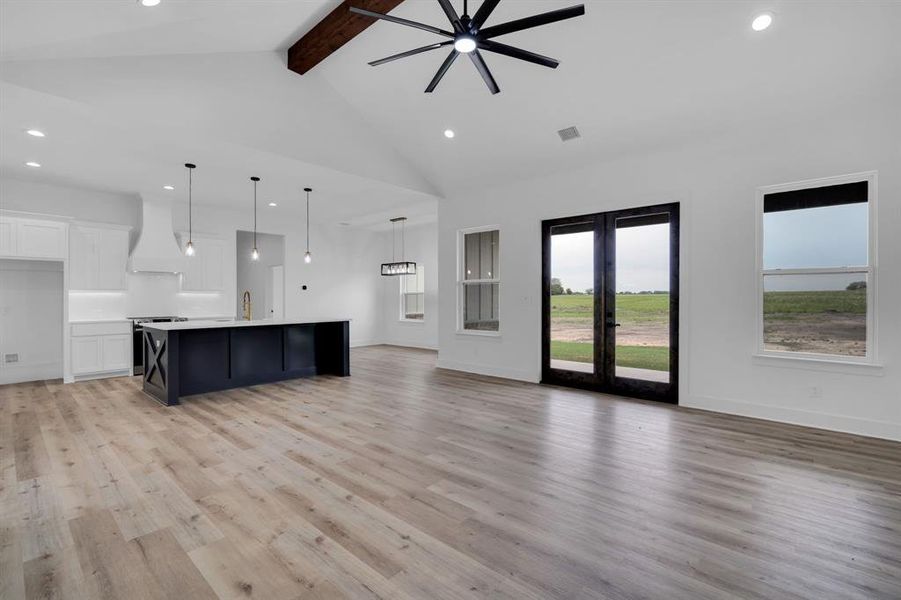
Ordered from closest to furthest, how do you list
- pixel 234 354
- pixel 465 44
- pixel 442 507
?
pixel 442 507
pixel 465 44
pixel 234 354

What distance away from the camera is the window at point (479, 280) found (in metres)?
6.85

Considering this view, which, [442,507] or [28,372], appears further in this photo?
[28,372]

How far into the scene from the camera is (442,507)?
8.16ft

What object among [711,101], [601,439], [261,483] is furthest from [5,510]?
[711,101]

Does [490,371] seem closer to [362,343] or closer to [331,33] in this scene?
[331,33]

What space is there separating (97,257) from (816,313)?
9.59 m

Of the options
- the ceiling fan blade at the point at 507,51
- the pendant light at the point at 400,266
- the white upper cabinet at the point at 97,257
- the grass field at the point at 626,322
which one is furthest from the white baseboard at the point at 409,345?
the ceiling fan blade at the point at 507,51

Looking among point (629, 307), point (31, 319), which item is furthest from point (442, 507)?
point (31, 319)

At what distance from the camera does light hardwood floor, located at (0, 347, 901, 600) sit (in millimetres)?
1852

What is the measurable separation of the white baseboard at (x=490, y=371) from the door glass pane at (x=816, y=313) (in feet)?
9.62

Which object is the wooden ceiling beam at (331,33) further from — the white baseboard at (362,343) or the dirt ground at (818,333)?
the white baseboard at (362,343)

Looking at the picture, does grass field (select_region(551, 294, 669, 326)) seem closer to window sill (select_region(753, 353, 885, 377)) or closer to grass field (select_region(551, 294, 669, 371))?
grass field (select_region(551, 294, 669, 371))

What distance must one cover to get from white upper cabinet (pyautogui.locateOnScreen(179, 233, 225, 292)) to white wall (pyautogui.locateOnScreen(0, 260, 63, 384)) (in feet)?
5.64

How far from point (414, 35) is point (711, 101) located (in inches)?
122
